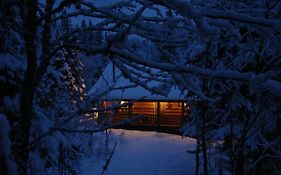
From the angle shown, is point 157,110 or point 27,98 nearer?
point 27,98

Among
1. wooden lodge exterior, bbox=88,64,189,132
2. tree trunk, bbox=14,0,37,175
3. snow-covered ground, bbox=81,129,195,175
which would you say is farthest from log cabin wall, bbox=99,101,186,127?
tree trunk, bbox=14,0,37,175

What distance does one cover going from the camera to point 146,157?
20328 mm

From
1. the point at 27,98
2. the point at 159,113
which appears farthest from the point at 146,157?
the point at 27,98

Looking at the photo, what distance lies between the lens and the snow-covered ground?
1772 cm

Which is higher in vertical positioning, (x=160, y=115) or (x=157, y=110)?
(x=157, y=110)

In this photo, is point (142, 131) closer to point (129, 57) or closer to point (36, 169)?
point (36, 169)

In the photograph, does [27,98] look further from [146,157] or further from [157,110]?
[157,110]

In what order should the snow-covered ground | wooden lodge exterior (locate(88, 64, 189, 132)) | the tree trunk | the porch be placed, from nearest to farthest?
the tree trunk < the snow-covered ground < wooden lodge exterior (locate(88, 64, 189, 132)) < the porch

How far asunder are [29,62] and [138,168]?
53.3 ft

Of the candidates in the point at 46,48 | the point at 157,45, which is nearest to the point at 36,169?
the point at 46,48

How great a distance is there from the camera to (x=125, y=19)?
199 cm

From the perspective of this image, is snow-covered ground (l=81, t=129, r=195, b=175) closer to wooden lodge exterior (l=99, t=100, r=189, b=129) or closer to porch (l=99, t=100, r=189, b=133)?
porch (l=99, t=100, r=189, b=133)

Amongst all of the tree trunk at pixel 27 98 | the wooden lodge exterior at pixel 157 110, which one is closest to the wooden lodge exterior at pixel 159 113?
the wooden lodge exterior at pixel 157 110

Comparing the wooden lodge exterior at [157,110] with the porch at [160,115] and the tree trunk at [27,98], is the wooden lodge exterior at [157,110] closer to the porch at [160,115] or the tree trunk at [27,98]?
the porch at [160,115]
